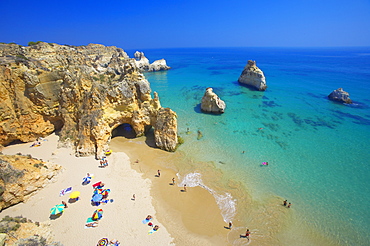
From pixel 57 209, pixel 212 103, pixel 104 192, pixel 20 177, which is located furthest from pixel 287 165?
pixel 20 177

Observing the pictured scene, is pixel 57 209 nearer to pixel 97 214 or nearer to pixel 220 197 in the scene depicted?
pixel 97 214

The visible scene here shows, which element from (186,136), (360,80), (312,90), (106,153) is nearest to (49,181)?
(106,153)

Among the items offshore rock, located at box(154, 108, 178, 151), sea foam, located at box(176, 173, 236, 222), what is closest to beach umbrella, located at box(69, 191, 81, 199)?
sea foam, located at box(176, 173, 236, 222)

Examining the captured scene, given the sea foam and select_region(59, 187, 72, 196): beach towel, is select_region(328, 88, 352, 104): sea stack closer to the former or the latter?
the sea foam

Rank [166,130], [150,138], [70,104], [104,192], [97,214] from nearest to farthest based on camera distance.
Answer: [97,214]
[104,192]
[166,130]
[70,104]
[150,138]

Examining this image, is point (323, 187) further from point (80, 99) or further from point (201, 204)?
point (80, 99)

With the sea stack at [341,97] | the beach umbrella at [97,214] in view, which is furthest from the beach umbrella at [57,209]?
the sea stack at [341,97]

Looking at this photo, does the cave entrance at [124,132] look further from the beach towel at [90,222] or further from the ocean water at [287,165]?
the beach towel at [90,222]
